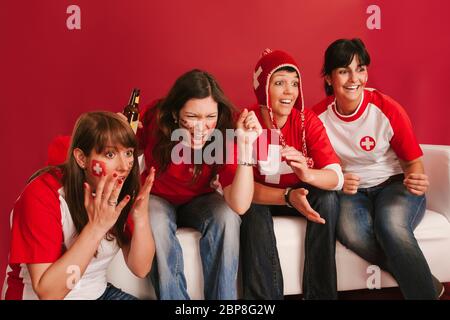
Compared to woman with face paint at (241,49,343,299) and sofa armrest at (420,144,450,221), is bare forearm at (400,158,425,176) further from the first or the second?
woman with face paint at (241,49,343,299)

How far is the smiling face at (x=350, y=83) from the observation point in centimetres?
171

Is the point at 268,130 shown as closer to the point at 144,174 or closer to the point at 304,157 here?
the point at 304,157

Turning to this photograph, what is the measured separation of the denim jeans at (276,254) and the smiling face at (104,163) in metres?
0.42

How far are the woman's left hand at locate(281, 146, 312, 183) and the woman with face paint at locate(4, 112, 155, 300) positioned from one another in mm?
423

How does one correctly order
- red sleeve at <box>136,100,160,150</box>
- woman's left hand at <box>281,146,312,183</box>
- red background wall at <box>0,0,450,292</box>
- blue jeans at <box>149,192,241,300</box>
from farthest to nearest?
red background wall at <box>0,0,450,292</box> < red sleeve at <box>136,100,160,150</box> < woman's left hand at <box>281,146,312,183</box> < blue jeans at <box>149,192,241,300</box>

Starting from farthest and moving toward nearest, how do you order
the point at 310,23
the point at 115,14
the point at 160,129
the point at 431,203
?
the point at 310,23
the point at 115,14
the point at 431,203
the point at 160,129

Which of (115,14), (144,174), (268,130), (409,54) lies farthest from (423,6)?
(144,174)

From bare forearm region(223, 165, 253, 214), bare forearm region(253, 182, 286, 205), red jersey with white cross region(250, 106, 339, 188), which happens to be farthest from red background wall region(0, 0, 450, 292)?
bare forearm region(223, 165, 253, 214)

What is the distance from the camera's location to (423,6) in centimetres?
228

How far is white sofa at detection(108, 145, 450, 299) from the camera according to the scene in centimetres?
146

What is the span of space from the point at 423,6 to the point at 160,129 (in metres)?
1.39

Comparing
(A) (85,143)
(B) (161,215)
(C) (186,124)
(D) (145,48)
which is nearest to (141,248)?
(B) (161,215)

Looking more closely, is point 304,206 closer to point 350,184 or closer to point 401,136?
point 350,184

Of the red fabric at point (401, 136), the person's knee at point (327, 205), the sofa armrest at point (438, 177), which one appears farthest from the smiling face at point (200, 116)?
the sofa armrest at point (438, 177)
